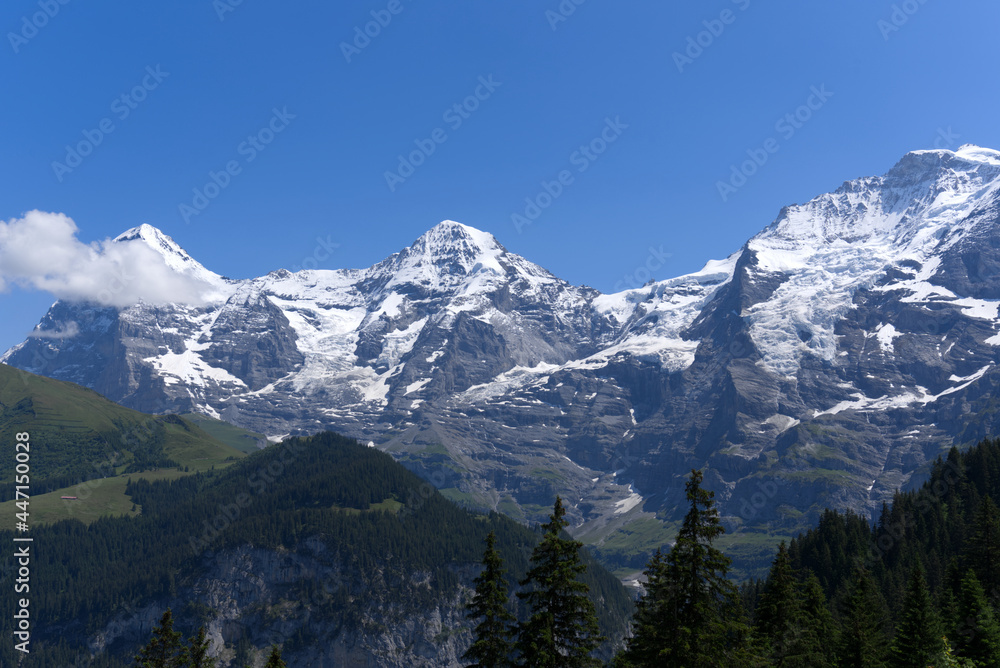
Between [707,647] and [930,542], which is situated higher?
[930,542]

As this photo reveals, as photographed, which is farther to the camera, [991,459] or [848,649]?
[991,459]

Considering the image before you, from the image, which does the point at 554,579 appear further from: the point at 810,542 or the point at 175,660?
the point at 810,542

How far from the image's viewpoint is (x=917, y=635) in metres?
59.8

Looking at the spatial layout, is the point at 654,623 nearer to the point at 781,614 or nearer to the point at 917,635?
the point at 781,614

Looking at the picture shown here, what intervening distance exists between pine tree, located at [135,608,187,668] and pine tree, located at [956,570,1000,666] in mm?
53741

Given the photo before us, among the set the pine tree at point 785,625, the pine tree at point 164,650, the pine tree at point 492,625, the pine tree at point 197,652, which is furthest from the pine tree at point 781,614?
the pine tree at point 164,650

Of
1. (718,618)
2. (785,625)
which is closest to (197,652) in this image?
(718,618)

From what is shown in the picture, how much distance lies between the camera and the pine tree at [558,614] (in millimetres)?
41750

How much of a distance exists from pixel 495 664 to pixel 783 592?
2360 centimetres

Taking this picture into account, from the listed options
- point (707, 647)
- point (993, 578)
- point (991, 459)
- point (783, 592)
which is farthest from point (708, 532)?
point (991, 459)

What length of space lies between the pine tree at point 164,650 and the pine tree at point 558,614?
25520 mm

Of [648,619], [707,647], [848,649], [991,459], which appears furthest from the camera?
[991,459]

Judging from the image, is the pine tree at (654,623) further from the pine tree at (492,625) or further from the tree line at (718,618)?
the pine tree at (492,625)

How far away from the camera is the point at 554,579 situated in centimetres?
4206
